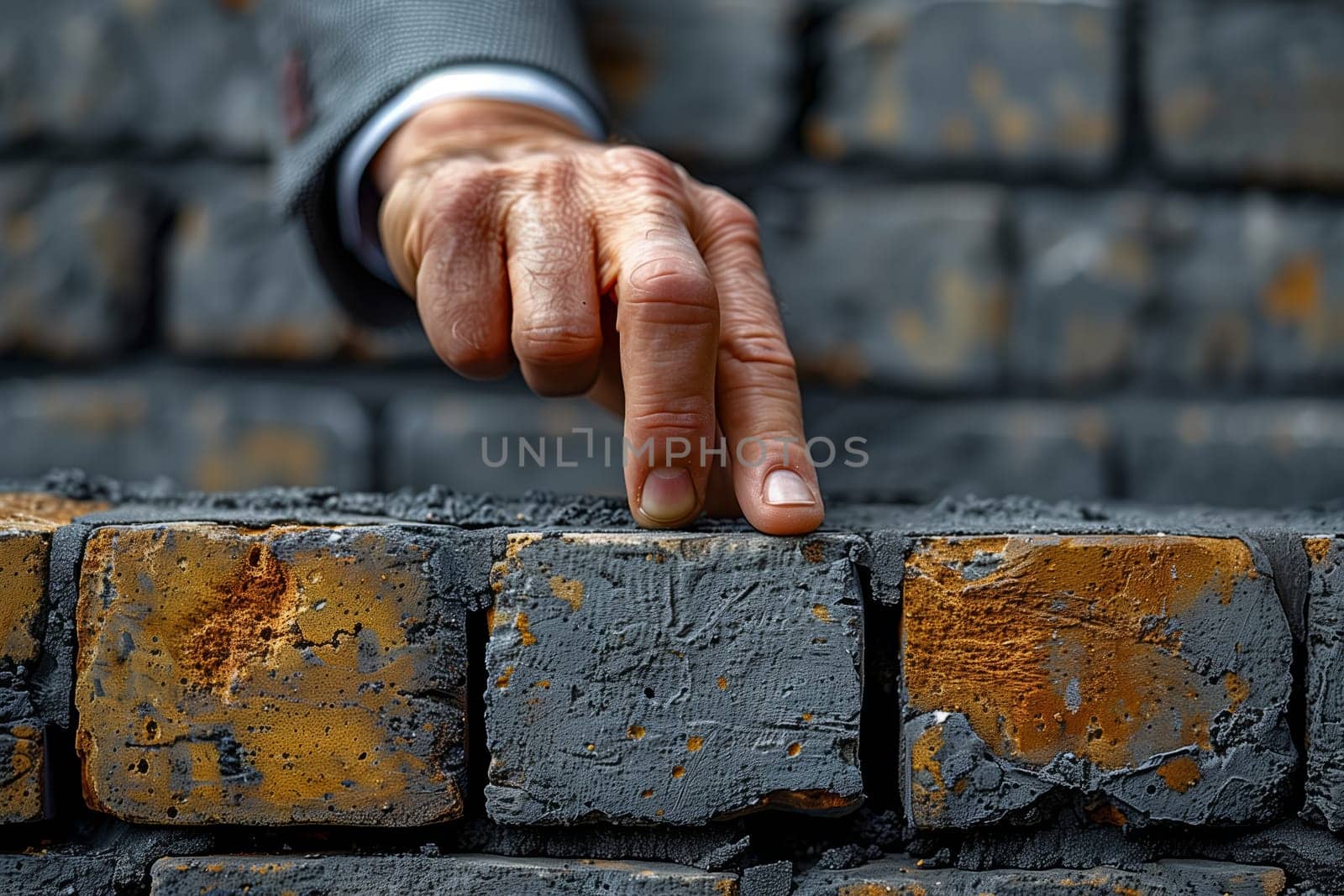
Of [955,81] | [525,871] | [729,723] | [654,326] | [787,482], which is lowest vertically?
[525,871]

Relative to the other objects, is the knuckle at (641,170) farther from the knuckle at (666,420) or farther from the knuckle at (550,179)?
the knuckle at (666,420)

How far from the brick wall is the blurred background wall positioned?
0.87 metres

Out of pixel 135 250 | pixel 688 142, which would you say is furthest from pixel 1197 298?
pixel 135 250

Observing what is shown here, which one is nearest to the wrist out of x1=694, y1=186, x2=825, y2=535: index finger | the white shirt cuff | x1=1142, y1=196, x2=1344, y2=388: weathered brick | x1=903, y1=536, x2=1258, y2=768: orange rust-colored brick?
the white shirt cuff

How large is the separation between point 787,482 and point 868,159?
1.01 m

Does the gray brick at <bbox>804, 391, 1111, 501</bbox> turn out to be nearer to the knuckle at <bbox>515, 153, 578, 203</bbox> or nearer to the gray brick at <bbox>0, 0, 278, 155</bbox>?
the knuckle at <bbox>515, 153, 578, 203</bbox>

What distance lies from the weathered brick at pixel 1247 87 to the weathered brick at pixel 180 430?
58.1 inches

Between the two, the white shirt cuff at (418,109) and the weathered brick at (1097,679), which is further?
the white shirt cuff at (418,109)

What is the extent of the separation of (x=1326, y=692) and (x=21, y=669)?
40.9 inches

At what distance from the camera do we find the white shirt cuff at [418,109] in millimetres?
1136

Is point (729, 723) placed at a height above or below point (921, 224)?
below

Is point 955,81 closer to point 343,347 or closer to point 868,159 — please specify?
point 868,159

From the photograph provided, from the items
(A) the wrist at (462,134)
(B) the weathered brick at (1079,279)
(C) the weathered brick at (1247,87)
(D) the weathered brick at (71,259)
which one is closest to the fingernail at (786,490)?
(A) the wrist at (462,134)

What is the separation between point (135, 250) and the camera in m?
1.65
